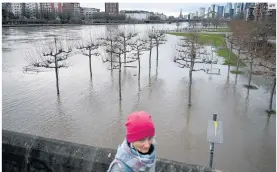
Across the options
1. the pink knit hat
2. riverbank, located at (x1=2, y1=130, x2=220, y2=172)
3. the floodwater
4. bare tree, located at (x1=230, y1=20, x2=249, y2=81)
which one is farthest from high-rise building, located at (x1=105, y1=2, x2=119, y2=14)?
the pink knit hat

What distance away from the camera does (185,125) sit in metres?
14.3

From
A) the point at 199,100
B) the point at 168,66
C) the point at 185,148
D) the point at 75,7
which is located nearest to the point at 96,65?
the point at 168,66

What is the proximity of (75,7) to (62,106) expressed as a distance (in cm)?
14569

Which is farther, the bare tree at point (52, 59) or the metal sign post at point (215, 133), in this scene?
the bare tree at point (52, 59)

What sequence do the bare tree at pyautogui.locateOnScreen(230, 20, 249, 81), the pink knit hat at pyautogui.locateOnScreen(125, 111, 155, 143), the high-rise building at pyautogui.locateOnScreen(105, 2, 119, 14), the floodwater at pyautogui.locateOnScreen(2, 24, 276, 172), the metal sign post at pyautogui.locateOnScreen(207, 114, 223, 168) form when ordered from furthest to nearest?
the high-rise building at pyautogui.locateOnScreen(105, 2, 119, 14) < the bare tree at pyautogui.locateOnScreen(230, 20, 249, 81) < the floodwater at pyautogui.locateOnScreen(2, 24, 276, 172) < the metal sign post at pyautogui.locateOnScreen(207, 114, 223, 168) < the pink knit hat at pyautogui.locateOnScreen(125, 111, 155, 143)

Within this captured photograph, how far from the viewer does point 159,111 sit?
52.3ft

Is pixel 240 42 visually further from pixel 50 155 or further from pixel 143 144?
pixel 143 144

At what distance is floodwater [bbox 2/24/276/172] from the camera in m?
12.0

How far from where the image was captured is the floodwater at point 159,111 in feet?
39.3

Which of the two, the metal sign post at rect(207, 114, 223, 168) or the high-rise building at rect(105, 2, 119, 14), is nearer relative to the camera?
the metal sign post at rect(207, 114, 223, 168)

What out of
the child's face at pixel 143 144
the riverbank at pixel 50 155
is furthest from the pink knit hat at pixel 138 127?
the riverbank at pixel 50 155

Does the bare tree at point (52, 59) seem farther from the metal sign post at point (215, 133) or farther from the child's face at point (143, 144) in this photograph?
the child's face at point (143, 144)

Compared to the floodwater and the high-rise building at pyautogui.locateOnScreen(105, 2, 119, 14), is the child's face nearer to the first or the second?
the floodwater

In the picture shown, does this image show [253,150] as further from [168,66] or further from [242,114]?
[168,66]
